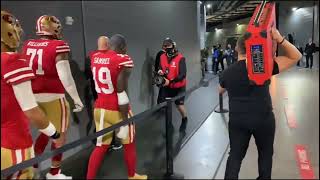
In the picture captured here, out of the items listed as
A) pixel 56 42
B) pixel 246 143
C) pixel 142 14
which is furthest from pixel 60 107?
pixel 246 143

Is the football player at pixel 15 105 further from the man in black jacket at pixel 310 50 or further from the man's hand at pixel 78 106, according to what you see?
the man in black jacket at pixel 310 50

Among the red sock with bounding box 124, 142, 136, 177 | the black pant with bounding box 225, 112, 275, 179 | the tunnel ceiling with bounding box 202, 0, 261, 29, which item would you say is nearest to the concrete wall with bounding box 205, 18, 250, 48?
the tunnel ceiling with bounding box 202, 0, 261, 29

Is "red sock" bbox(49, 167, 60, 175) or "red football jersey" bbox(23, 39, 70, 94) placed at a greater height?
Answer: "red football jersey" bbox(23, 39, 70, 94)

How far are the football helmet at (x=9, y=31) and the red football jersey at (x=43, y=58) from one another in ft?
0.32

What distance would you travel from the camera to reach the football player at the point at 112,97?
0.69 meters

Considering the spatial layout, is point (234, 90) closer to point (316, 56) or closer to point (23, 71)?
point (316, 56)

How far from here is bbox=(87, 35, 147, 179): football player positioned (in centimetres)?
69

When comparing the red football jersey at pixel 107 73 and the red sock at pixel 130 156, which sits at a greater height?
the red football jersey at pixel 107 73

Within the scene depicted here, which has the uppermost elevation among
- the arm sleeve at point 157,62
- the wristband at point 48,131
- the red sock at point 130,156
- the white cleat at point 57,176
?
the arm sleeve at point 157,62

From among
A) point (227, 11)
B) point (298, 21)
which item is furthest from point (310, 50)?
point (227, 11)

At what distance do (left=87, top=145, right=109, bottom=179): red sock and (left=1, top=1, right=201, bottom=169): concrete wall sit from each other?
3.6 inches

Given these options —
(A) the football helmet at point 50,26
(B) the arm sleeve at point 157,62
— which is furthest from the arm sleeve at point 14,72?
(B) the arm sleeve at point 157,62

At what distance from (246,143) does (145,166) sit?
0.56 metres

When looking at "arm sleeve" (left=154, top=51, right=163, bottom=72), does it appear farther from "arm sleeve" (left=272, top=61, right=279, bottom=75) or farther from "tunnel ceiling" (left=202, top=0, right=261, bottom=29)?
"arm sleeve" (left=272, top=61, right=279, bottom=75)
